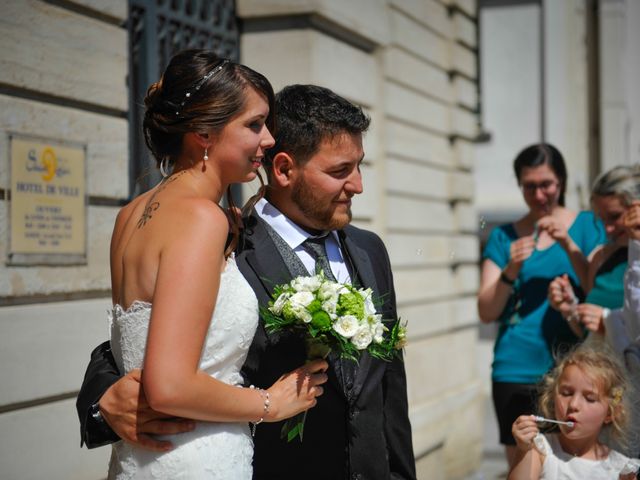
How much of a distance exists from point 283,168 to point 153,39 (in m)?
2.98

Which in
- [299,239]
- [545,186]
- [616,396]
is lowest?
[616,396]

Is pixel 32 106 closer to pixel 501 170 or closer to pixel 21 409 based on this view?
pixel 21 409

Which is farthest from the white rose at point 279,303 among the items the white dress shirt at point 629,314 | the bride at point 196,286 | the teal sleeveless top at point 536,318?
the teal sleeveless top at point 536,318

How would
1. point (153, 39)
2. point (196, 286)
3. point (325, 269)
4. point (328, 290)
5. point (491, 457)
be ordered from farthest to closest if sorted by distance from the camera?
point (491, 457), point (153, 39), point (325, 269), point (328, 290), point (196, 286)

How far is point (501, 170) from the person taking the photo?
19.1 metres

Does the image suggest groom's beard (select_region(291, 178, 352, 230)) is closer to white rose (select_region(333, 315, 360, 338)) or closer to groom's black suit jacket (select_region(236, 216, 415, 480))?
groom's black suit jacket (select_region(236, 216, 415, 480))

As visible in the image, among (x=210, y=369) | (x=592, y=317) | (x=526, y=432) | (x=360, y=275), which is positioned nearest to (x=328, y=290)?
(x=210, y=369)

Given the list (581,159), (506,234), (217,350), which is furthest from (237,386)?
(581,159)

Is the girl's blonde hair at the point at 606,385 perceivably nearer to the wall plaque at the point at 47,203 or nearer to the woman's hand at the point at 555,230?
the woman's hand at the point at 555,230

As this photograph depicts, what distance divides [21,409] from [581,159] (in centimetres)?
1555

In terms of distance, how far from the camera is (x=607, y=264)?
16.4 ft

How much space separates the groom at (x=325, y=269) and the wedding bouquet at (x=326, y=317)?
201 millimetres

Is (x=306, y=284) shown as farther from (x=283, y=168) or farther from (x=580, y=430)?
(x=580, y=430)

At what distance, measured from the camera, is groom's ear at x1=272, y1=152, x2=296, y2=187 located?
3.27 m
